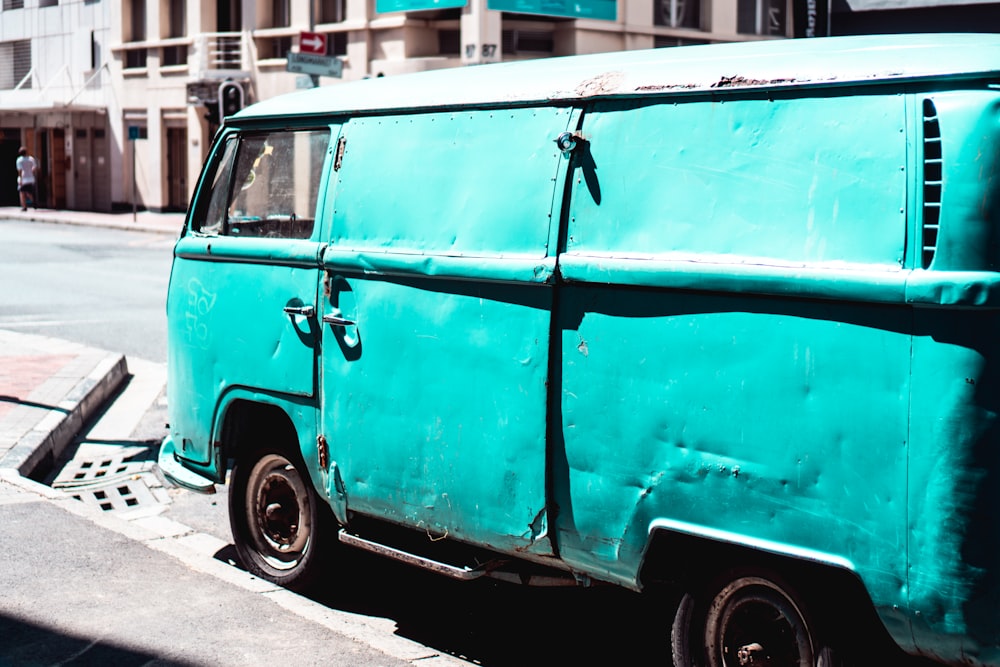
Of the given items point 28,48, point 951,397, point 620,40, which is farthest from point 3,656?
point 28,48

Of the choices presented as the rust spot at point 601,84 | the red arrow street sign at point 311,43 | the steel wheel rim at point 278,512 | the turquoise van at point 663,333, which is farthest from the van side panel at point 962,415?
the red arrow street sign at point 311,43

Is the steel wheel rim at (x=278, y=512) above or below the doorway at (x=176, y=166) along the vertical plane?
below

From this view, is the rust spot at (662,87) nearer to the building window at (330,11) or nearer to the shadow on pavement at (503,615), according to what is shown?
the shadow on pavement at (503,615)

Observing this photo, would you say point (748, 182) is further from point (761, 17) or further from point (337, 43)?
point (761, 17)

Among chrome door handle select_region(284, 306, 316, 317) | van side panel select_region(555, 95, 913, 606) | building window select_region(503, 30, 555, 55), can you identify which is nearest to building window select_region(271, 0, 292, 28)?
building window select_region(503, 30, 555, 55)

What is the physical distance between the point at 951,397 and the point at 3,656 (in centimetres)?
335

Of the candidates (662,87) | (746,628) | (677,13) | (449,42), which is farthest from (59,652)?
(677,13)

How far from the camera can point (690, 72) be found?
4.13 m

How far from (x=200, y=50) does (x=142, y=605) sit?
3319cm

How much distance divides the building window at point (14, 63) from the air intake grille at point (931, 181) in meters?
45.9

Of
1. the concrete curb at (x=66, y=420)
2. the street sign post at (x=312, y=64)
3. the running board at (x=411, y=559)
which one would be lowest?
the concrete curb at (x=66, y=420)

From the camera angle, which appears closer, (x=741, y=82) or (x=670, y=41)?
(x=741, y=82)

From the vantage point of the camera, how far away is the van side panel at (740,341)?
3.58 metres

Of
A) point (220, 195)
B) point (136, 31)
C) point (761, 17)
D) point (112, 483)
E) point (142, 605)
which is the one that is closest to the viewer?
point (142, 605)
